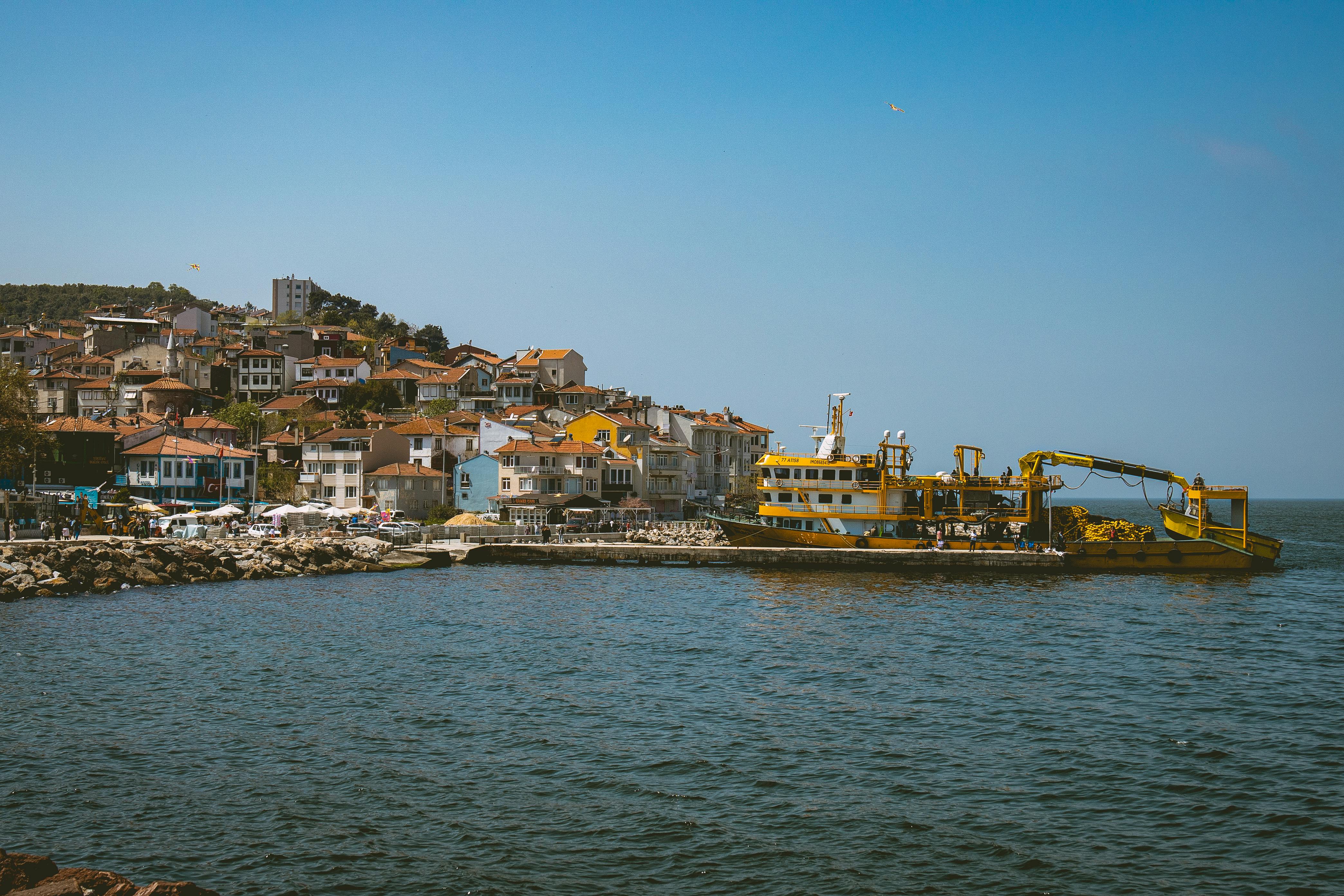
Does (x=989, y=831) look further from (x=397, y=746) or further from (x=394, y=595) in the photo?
(x=394, y=595)

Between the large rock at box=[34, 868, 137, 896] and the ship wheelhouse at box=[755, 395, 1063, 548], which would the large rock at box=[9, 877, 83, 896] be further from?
the ship wheelhouse at box=[755, 395, 1063, 548]

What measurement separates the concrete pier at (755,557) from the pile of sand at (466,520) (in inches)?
258

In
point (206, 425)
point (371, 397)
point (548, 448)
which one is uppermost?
point (371, 397)

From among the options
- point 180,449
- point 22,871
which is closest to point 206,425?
point 180,449

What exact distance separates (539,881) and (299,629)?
2167 centimetres

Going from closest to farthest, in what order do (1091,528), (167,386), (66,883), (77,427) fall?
(66,883), (1091,528), (77,427), (167,386)

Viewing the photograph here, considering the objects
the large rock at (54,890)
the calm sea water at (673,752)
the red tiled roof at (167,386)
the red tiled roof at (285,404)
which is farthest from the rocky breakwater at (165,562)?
the red tiled roof at (167,386)

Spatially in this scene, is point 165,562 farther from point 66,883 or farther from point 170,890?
point 170,890

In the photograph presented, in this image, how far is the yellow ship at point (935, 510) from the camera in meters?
53.9

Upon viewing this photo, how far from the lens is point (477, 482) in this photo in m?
73.4

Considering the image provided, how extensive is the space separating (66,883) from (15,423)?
50495 millimetres

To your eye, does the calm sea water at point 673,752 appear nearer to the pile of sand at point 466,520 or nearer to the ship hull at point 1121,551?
the ship hull at point 1121,551

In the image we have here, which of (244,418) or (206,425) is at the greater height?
(244,418)

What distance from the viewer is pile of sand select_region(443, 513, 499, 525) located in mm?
64400
